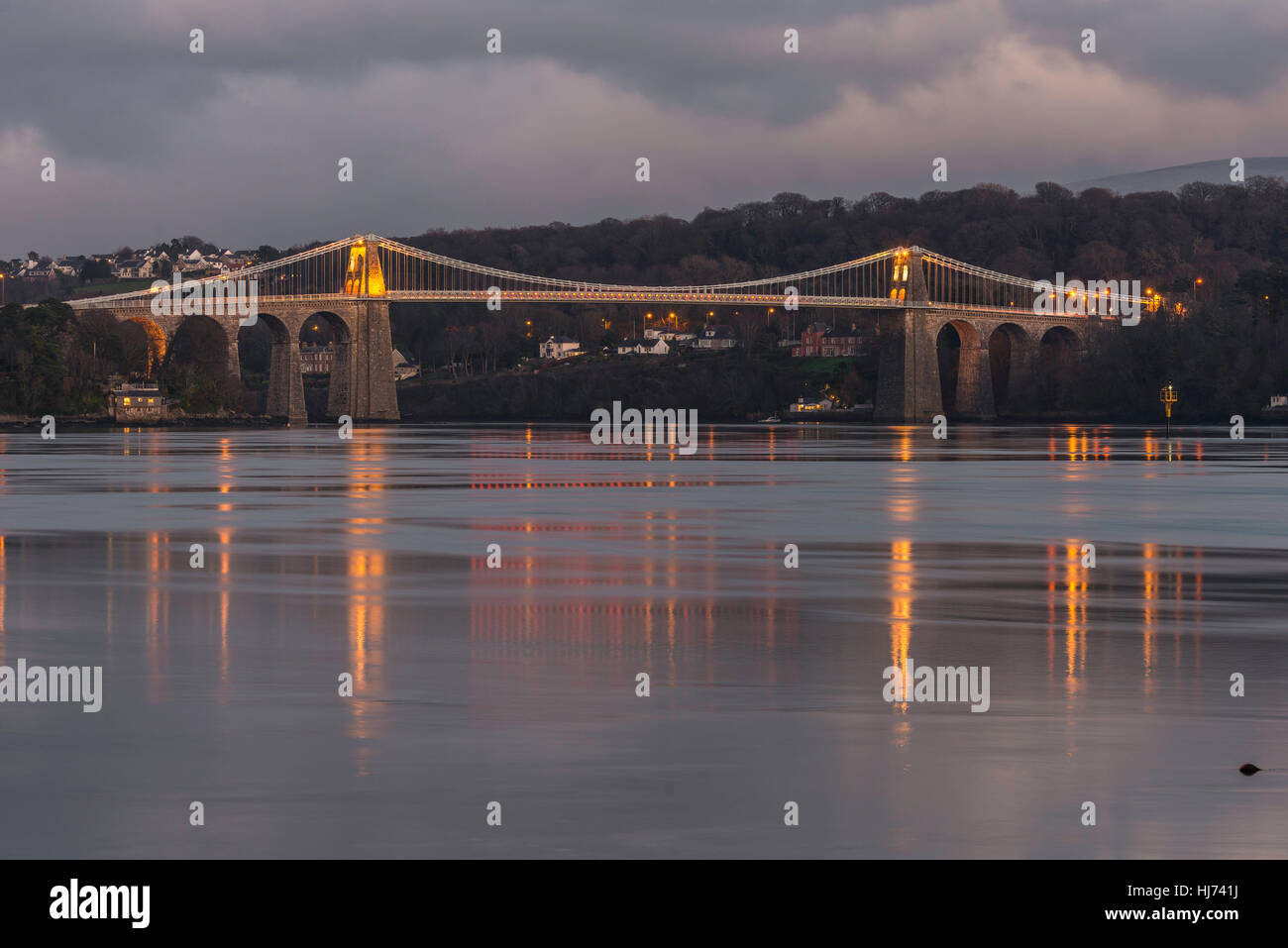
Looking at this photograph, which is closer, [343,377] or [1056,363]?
[343,377]

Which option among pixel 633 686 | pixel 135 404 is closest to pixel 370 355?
pixel 135 404

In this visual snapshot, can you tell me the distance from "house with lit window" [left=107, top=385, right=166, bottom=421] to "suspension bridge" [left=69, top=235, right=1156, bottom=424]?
5858mm

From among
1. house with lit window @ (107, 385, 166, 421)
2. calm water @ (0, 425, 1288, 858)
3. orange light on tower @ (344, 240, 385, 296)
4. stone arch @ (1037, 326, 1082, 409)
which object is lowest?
calm water @ (0, 425, 1288, 858)

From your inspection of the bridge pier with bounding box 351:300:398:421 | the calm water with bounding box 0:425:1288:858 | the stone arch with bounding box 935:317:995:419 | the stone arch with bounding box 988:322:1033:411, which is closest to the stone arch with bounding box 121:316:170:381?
the bridge pier with bounding box 351:300:398:421

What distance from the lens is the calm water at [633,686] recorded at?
8234mm

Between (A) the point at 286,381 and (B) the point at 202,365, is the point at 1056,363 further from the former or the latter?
(B) the point at 202,365

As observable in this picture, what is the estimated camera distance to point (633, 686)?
1200 cm

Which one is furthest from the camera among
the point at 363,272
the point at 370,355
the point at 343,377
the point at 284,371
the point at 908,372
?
the point at 908,372

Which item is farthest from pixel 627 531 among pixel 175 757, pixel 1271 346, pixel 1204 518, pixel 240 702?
pixel 1271 346

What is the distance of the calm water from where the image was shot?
8.23 metres

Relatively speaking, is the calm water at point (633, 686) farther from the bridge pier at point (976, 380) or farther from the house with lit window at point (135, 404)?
the bridge pier at point (976, 380)

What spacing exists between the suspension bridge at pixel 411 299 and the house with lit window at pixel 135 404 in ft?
19.2

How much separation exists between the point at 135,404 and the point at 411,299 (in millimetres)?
21770

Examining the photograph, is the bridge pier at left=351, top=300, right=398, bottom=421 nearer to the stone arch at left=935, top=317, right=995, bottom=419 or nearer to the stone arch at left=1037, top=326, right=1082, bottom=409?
the stone arch at left=935, top=317, right=995, bottom=419
